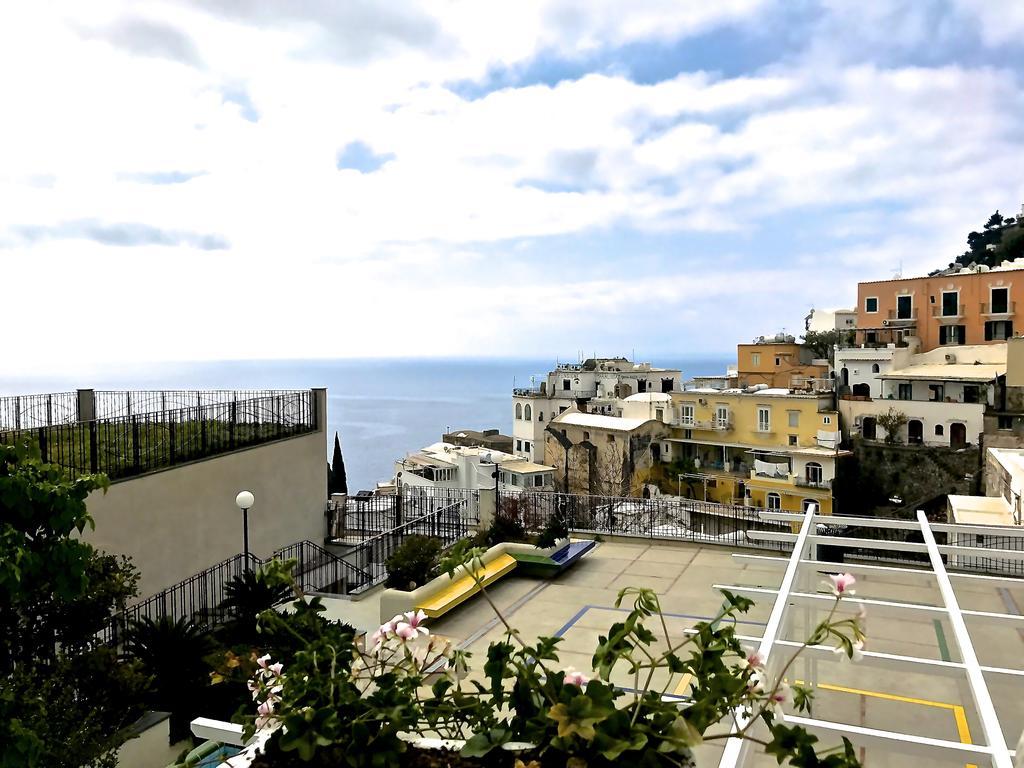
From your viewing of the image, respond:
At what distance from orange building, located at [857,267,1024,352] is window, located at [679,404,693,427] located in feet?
46.1

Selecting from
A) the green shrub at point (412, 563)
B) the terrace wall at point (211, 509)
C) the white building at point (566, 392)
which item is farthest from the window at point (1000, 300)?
the green shrub at point (412, 563)

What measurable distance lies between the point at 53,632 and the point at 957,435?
48182 millimetres

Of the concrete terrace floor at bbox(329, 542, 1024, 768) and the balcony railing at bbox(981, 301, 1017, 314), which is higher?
the balcony railing at bbox(981, 301, 1017, 314)

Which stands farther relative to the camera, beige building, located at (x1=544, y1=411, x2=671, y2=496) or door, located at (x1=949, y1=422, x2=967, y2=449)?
beige building, located at (x1=544, y1=411, x2=671, y2=496)

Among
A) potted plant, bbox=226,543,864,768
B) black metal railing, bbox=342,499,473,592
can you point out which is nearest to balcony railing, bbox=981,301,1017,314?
black metal railing, bbox=342,499,473,592

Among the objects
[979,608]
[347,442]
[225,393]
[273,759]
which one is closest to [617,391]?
[225,393]

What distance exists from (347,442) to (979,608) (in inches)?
4878

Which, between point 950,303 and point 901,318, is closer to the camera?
point 950,303

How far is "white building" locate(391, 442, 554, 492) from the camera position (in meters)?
46.5

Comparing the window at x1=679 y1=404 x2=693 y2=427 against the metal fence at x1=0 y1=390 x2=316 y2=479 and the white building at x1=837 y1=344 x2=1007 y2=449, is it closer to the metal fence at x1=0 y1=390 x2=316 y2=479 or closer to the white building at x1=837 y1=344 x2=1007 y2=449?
the white building at x1=837 y1=344 x2=1007 y2=449

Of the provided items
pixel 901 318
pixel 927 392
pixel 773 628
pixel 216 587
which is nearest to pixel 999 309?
pixel 901 318

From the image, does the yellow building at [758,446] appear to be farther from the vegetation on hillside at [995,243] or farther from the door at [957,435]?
the vegetation on hillside at [995,243]

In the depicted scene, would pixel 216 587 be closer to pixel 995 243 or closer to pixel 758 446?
pixel 758 446

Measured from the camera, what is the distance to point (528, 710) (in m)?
2.36
